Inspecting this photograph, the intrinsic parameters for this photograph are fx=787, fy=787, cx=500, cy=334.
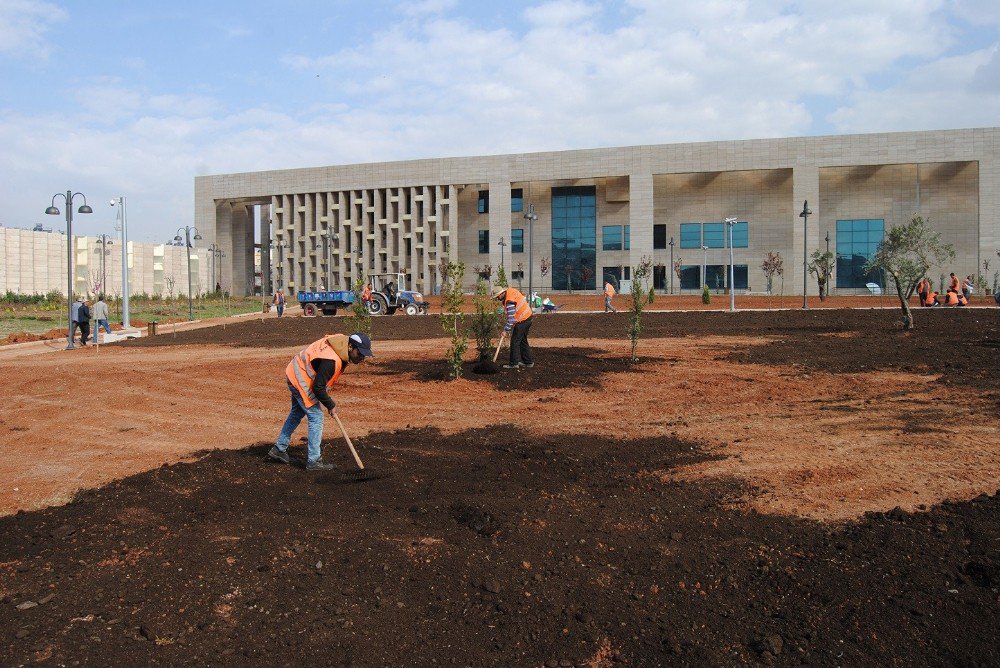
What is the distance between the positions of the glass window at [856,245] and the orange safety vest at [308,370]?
58871mm

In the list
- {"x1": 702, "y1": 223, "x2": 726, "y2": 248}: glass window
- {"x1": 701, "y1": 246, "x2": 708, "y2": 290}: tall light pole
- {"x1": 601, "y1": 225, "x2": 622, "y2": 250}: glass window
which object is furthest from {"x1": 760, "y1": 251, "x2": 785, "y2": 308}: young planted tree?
{"x1": 601, "y1": 225, "x2": 622, "y2": 250}: glass window

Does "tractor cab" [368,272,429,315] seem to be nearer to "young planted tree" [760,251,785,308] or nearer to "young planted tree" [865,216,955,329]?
"young planted tree" [865,216,955,329]

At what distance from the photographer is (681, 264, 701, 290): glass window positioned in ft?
204

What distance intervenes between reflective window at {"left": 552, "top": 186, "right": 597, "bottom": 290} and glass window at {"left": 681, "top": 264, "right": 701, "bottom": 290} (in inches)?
283

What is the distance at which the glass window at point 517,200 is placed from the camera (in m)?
66.6

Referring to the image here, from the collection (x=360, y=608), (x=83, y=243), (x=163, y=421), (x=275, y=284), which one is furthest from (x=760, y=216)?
(x=360, y=608)

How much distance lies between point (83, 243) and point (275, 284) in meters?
17.3

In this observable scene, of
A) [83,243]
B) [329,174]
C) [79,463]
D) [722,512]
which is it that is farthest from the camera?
[329,174]

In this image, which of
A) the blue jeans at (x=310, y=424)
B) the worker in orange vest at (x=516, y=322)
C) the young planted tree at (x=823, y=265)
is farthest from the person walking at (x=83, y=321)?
the young planted tree at (x=823, y=265)

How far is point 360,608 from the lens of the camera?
15.3ft

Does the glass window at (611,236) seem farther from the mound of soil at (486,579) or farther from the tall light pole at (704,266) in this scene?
the mound of soil at (486,579)

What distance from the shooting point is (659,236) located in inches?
2484

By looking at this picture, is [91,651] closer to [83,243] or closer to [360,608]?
[360,608]

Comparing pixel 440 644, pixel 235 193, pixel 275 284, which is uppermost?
pixel 235 193
